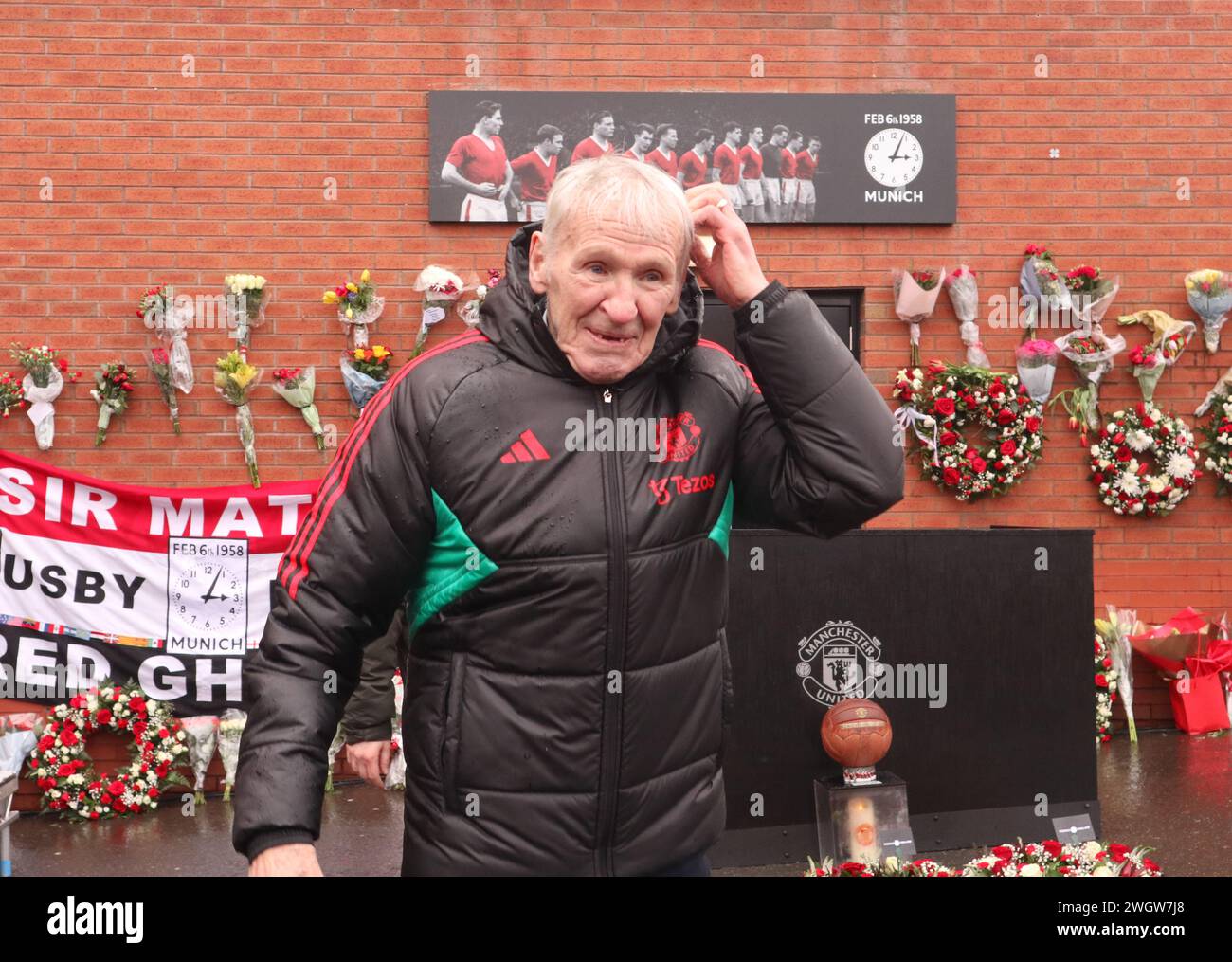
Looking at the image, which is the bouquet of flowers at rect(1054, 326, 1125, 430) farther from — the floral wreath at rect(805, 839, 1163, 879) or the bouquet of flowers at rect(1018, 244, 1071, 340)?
the floral wreath at rect(805, 839, 1163, 879)

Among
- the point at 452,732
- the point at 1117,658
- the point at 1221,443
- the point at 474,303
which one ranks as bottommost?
the point at 1117,658

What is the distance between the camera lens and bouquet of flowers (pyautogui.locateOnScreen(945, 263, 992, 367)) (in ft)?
23.5

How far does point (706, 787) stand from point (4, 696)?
18.5 feet

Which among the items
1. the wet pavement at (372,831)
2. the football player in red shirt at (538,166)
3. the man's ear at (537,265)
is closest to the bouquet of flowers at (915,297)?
the football player in red shirt at (538,166)

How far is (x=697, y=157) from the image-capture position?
23.2 feet

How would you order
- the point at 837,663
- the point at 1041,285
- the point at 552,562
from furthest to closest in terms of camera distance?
the point at 1041,285
the point at 837,663
the point at 552,562

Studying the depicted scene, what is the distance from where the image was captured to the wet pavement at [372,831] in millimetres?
5230

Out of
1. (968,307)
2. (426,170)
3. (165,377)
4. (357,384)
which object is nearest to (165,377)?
(165,377)

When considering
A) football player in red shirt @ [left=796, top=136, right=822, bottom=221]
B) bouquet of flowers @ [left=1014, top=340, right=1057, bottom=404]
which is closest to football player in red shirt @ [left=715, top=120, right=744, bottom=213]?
football player in red shirt @ [left=796, top=136, right=822, bottom=221]

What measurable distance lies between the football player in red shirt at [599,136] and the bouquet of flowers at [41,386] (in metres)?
3.16

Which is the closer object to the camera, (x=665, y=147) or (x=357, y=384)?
(x=357, y=384)

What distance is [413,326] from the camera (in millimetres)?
7008

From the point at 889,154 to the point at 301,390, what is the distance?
3706 millimetres

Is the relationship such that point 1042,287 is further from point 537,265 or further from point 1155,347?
point 537,265
